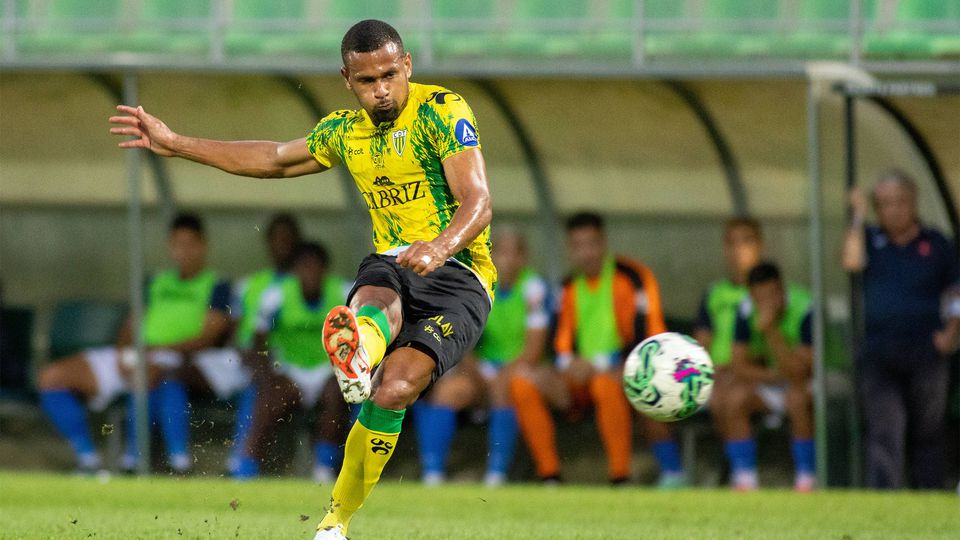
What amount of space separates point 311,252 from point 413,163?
18.2 feet

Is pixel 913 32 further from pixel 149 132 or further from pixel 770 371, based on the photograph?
pixel 149 132

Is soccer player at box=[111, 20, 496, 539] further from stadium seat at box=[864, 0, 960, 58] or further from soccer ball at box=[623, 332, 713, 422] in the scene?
stadium seat at box=[864, 0, 960, 58]

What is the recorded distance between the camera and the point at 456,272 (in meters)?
6.09

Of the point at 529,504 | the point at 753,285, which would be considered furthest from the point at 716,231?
the point at 529,504

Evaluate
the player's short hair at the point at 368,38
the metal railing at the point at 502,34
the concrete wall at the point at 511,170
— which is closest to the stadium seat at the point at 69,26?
Answer: the metal railing at the point at 502,34

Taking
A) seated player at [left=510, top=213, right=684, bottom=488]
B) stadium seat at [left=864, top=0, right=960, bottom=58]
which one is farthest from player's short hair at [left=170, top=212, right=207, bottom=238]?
stadium seat at [left=864, top=0, right=960, bottom=58]

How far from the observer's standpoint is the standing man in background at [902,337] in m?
10.4

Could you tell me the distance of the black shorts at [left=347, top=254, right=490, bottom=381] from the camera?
580 cm

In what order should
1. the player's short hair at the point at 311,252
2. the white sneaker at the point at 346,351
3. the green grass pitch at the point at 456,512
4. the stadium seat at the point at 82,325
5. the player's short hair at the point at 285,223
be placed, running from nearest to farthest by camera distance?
the white sneaker at the point at 346,351, the green grass pitch at the point at 456,512, the player's short hair at the point at 311,252, the player's short hair at the point at 285,223, the stadium seat at the point at 82,325

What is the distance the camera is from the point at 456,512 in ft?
28.7

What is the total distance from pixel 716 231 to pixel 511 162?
161 cm

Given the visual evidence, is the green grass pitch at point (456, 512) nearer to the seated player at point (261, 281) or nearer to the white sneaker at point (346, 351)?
the seated player at point (261, 281)

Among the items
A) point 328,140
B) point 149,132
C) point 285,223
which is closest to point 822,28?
point 285,223

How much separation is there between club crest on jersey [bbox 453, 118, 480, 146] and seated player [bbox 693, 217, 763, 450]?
547cm
